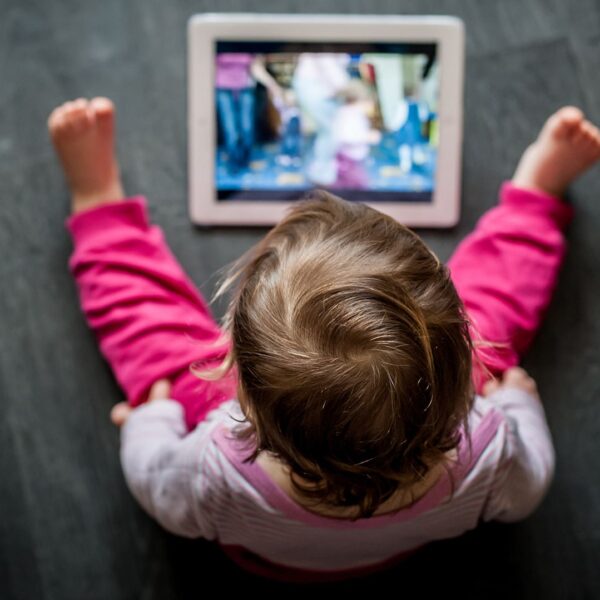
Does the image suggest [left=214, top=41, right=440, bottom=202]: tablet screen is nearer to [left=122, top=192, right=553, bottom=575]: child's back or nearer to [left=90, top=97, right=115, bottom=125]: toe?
[left=90, top=97, right=115, bottom=125]: toe

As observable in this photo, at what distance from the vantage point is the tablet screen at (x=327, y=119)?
0.78m

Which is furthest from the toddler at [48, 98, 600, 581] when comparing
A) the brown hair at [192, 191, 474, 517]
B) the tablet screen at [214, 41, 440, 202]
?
the tablet screen at [214, 41, 440, 202]

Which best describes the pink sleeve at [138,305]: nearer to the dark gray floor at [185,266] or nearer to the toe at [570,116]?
the dark gray floor at [185,266]

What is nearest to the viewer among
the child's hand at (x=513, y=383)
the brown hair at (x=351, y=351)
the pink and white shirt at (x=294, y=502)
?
the brown hair at (x=351, y=351)

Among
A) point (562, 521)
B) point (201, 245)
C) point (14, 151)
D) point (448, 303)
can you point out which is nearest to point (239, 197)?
point (201, 245)

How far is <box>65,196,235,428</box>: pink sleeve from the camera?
2.45 feet

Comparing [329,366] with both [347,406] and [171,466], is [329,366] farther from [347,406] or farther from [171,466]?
[171,466]

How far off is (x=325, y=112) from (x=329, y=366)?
1.34 ft

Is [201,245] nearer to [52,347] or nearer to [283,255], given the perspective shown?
[52,347]

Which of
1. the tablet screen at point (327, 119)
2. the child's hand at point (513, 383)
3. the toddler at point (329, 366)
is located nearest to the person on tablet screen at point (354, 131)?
the tablet screen at point (327, 119)

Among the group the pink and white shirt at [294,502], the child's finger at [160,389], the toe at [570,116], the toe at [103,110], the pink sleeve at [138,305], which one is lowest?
the pink and white shirt at [294,502]

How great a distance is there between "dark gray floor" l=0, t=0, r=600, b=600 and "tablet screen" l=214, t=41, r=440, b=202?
53 millimetres

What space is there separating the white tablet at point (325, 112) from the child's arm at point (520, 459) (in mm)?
211

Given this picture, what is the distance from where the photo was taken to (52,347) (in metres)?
0.81
